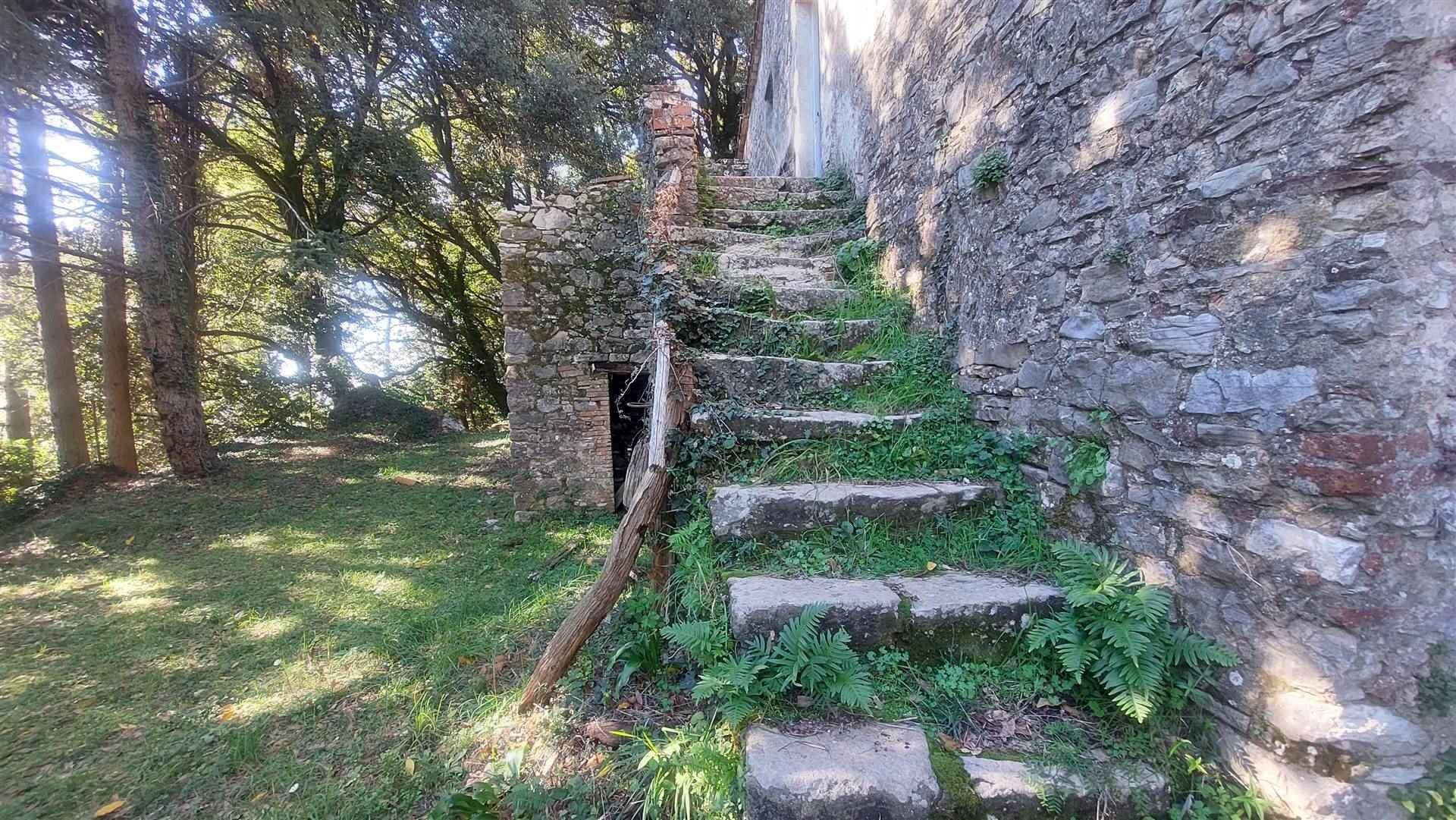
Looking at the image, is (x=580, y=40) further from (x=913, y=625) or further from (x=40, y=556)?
(x=913, y=625)

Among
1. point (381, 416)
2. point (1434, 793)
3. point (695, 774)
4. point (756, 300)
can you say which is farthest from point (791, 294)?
point (381, 416)

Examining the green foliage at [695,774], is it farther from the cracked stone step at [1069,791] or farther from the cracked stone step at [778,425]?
the cracked stone step at [778,425]

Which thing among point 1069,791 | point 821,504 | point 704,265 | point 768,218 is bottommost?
point 1069,791

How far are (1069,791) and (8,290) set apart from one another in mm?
14170

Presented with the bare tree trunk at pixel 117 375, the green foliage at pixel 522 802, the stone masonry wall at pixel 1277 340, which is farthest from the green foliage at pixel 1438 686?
the bare tree trunk at pixel 117 375

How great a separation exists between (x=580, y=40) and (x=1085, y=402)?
42.4 feet

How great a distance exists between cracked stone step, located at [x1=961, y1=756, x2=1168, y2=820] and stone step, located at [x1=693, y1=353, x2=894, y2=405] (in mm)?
1972

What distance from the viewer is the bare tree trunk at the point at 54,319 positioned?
6.05 m

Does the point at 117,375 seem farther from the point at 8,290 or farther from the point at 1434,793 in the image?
the point at 1434,793

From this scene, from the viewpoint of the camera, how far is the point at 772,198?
5836 millimetres

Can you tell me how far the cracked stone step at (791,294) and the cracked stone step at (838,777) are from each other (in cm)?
264

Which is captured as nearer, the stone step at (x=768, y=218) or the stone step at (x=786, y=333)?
the stone step at (x=786, y=333)

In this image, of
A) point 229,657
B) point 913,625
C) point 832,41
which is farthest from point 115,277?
point 913,625

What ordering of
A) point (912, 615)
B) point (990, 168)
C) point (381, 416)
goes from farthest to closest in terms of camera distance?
1. point (381, 416)
2. point (990, 168)
3. point (912, 615)
